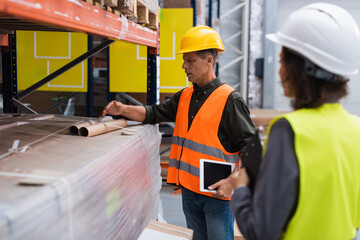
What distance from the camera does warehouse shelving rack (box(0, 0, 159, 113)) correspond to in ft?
3.87

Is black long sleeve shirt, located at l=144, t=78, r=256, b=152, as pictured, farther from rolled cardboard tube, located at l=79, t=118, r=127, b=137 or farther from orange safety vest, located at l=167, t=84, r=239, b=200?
rolled cardboard tube, located at l=79, t=118, r=127, b=137

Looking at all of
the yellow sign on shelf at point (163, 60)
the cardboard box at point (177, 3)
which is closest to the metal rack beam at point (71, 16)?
the yellow sign on shelf at point (163, 60)

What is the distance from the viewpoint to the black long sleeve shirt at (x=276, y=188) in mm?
1143

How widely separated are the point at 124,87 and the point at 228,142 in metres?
3.32

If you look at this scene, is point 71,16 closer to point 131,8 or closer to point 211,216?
point 131,8

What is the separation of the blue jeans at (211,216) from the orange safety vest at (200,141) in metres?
0.08

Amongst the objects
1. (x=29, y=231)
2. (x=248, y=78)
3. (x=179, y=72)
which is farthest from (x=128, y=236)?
(x=248, y=78)

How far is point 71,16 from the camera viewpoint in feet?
4.76

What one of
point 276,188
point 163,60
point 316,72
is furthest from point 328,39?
point 163,60

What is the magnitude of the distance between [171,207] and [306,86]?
152 inches

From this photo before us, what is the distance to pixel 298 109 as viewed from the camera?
130 cm

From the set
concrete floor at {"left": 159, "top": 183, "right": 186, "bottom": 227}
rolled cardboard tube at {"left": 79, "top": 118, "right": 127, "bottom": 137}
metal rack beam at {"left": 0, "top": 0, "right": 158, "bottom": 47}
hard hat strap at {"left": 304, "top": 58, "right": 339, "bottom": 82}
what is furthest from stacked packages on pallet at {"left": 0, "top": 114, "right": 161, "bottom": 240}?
concrete floor at {"left": 159, "top": 183, "right": 186, "bottom": 227}

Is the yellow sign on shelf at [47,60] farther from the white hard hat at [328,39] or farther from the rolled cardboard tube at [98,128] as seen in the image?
the white hard hat at [328,39]

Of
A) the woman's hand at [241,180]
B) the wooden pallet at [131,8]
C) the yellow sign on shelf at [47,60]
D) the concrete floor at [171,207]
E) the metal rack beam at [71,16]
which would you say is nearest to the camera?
the metal rack beam at [71,16]
